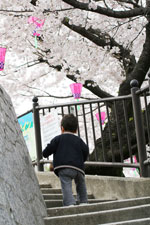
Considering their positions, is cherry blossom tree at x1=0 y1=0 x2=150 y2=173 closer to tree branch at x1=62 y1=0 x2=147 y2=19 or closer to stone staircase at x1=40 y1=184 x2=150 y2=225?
tree branch at x1=62 y1=0 x2=147 y2=19

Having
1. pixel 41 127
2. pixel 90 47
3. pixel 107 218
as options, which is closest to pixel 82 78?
pixel 90 47

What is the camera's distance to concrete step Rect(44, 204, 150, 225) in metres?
3.98

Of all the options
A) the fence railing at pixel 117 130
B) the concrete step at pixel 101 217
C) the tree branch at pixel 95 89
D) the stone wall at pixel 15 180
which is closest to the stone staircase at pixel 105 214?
the concrete step at pixel 101 217

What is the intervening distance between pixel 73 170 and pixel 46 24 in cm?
606

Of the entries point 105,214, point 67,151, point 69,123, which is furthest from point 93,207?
point 69,123

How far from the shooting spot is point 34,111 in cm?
735

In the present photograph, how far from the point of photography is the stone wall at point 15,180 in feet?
10.2

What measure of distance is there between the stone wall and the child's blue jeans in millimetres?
752

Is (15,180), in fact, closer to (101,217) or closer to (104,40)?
(101,217)

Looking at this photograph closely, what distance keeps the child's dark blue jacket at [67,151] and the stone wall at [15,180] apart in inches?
33.5

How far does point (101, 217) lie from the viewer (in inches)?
159

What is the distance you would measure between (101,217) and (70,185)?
1033 millimetres

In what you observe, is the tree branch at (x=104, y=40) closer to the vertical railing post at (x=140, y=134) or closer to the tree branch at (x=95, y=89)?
the tree branch at (x=95, y=89)

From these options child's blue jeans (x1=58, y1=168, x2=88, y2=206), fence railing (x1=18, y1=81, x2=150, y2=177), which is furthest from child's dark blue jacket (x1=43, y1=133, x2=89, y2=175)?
fence railing (x1=18, y1=81, x2=150, y2=177)
